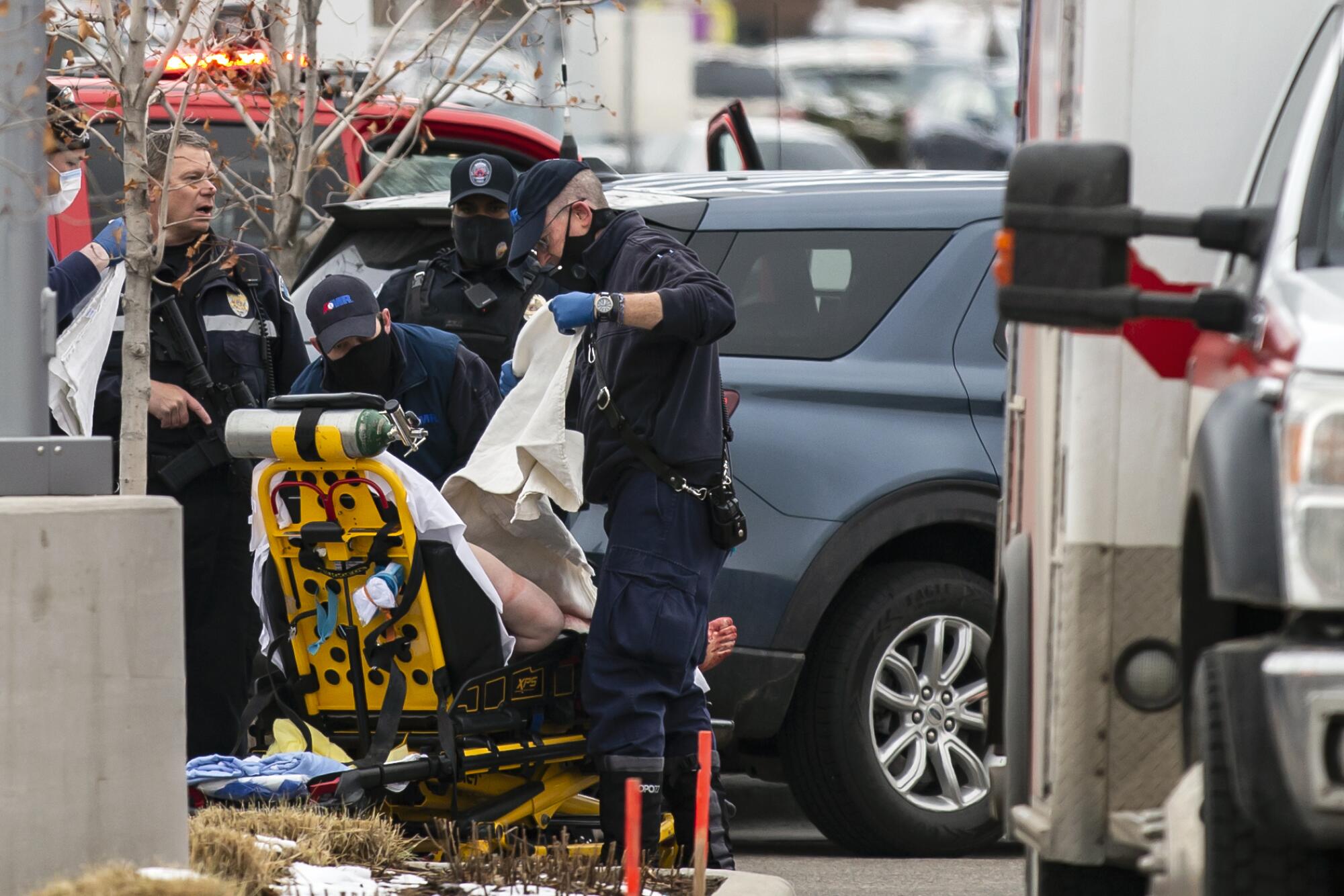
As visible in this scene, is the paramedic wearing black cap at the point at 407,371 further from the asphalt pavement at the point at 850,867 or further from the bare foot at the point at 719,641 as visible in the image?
the asphalt pavement at the point at 850,867

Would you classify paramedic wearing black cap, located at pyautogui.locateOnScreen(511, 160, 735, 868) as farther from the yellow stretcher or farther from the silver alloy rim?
the silver alloy rim

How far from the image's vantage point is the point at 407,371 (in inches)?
257

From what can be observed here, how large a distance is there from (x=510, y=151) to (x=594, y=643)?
480 centimetres

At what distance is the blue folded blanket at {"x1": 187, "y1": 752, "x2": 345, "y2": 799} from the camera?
217 inches

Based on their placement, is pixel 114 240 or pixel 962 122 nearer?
pixel 114 240

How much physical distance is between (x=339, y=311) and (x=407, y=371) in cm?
35

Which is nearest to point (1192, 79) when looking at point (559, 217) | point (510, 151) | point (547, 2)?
point (559, 217)

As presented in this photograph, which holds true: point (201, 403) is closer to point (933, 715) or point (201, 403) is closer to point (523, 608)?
point (523, 608)

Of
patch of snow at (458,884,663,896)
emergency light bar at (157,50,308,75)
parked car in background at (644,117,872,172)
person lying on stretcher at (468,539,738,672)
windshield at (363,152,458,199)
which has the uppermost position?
parked car in background at (644,117,872,172)

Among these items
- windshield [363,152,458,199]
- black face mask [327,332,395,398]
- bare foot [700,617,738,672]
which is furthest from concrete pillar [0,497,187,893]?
windshield [363,152,458,199]

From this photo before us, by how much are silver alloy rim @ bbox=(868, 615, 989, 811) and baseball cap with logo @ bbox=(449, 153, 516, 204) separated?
2103mm

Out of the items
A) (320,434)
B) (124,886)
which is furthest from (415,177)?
(124,886)

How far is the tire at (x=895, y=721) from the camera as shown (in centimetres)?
666

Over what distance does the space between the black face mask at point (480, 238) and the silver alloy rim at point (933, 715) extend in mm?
1989
